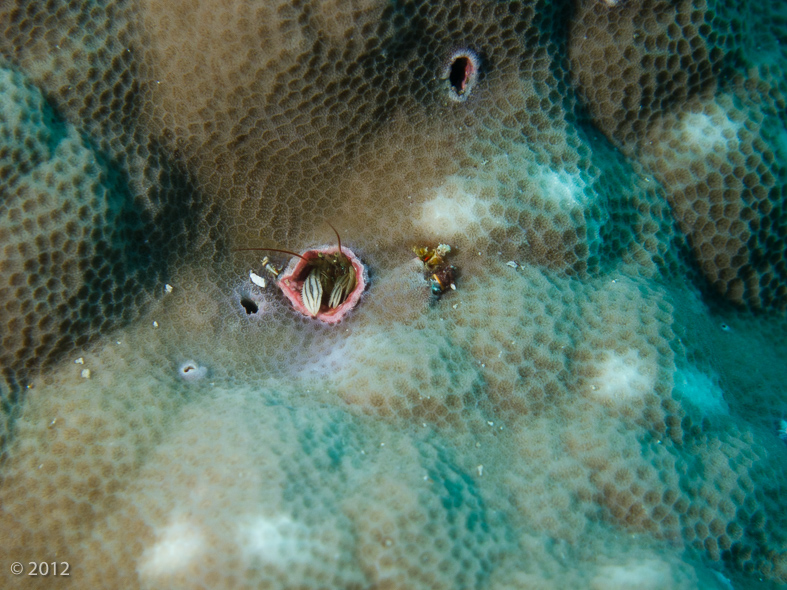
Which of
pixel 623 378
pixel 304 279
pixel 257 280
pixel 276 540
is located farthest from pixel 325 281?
pixel 623 378

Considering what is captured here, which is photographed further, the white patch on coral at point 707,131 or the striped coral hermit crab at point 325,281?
the white patch on coral at point 707,131

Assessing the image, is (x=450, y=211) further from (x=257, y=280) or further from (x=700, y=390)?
(x=700, y=390)

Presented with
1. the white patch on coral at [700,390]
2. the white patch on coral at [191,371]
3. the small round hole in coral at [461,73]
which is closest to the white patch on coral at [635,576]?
the white patch on coral at [700,390]

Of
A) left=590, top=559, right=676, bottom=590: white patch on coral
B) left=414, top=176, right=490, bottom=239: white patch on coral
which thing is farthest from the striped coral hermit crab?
left=590, top=559, right=676, bottom=590: white patch on coral

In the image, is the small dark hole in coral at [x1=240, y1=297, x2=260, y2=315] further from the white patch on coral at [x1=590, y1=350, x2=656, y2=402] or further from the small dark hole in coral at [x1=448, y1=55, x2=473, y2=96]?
the white patch on coral at [x1=590, y1=350, x2=656, y2=402]

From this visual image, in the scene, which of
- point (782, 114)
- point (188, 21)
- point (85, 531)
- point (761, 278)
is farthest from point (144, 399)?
point (782, 114)

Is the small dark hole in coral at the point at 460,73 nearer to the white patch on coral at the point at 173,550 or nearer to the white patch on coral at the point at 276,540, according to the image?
the white patch on coral at the point at 276,540
